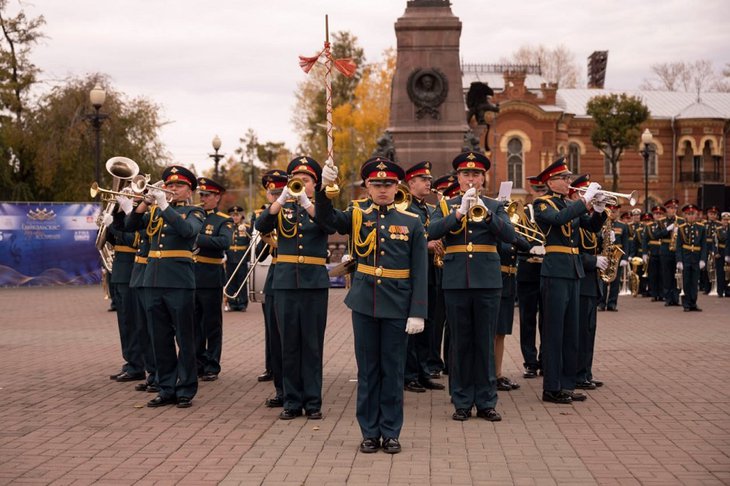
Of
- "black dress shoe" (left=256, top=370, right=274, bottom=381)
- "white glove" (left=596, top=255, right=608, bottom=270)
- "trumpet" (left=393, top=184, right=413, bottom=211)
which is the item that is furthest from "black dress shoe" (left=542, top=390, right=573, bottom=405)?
"black dress shoe" (left=256, top=370, right=274, bottom=381)

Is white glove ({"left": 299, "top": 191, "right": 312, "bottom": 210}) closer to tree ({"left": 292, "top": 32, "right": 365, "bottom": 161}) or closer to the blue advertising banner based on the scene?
the blue advertising banner

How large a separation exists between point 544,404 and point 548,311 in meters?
0.97

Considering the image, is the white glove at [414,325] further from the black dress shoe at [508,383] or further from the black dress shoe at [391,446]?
the black dress shoe at [508,383]

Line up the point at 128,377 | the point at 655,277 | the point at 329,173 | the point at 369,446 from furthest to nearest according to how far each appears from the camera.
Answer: the point at 655,277 → the point at 128,377 → the point at 369,446 → the point at 329,173

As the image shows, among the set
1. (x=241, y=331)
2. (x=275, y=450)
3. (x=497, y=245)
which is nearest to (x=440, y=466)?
(x=275, y=450)

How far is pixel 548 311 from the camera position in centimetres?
1077

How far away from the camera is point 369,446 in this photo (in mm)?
8227

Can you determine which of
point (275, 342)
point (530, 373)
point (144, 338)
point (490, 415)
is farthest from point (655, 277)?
point (490, 415)

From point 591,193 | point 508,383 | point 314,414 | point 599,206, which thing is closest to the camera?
point 314,414

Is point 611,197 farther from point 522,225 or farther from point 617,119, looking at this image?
point 617,119

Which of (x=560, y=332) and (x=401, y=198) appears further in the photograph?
(x=560, y=332)

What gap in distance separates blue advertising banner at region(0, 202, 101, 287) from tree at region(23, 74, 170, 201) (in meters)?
6.55

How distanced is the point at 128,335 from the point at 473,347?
189 inches

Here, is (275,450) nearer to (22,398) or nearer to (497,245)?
(497,245)
